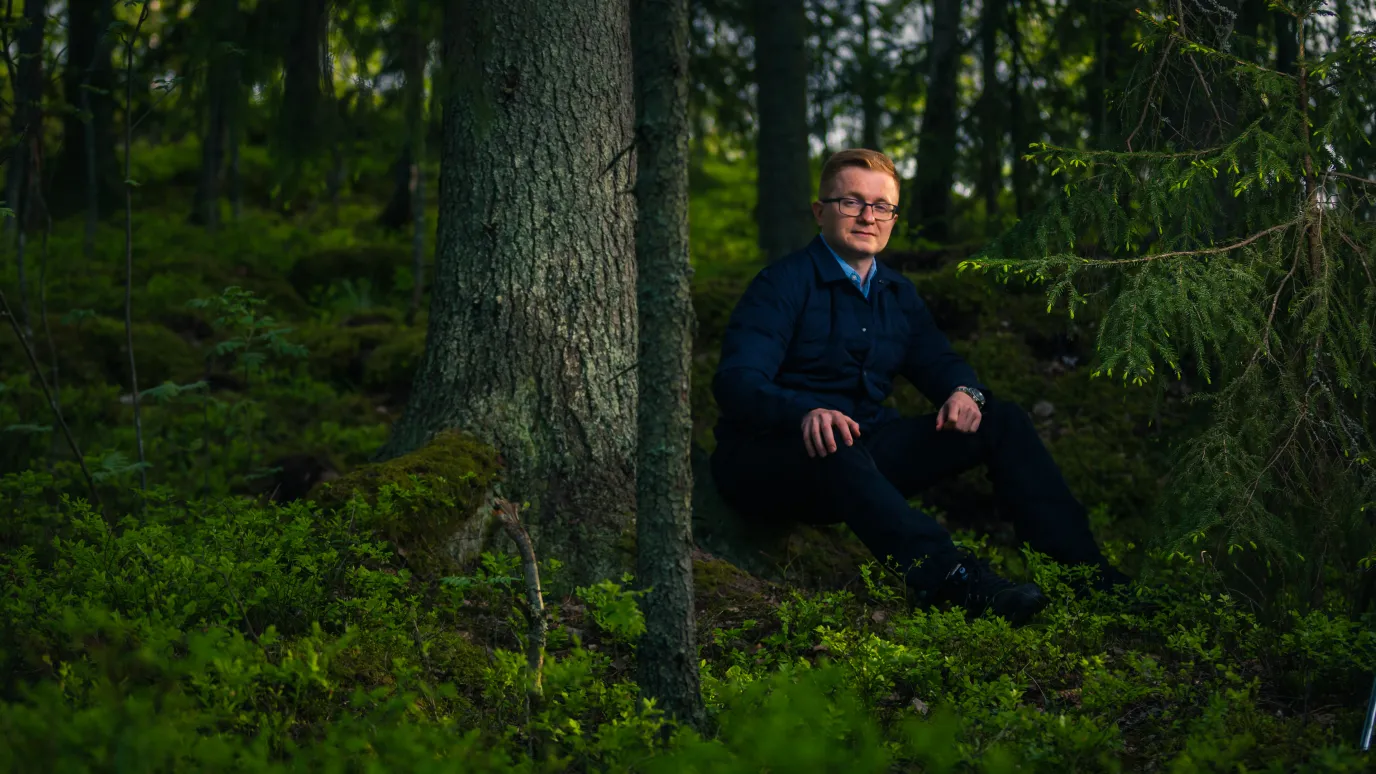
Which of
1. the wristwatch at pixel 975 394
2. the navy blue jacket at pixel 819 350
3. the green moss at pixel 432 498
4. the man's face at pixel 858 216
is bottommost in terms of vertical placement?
the green moss at pixel 432 498

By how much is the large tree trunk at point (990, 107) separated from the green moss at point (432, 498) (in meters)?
5.82

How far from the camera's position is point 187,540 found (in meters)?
3.88

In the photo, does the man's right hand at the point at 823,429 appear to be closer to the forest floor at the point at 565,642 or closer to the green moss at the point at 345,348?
the forest floor at the point at 565,642

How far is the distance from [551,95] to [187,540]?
222cm

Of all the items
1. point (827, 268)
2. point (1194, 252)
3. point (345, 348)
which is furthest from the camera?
point (345, 348)

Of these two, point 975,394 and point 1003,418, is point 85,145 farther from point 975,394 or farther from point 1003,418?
point 1003,418

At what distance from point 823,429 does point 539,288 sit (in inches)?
50.8

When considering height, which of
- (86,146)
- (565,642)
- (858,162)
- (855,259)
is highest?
(86,146)

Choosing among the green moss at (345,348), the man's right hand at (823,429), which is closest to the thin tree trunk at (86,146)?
the green moss at (345,348)

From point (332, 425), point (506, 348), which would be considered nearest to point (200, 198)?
point (332, 425)

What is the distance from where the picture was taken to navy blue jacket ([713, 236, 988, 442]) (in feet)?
13.8

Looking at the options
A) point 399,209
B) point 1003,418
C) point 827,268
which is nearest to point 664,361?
point 827,268

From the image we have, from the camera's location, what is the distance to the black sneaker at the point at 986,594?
361 centimetres

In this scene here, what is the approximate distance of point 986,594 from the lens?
12.4ft
